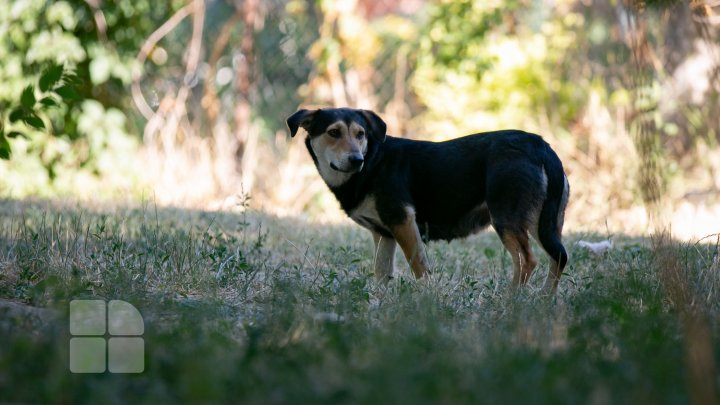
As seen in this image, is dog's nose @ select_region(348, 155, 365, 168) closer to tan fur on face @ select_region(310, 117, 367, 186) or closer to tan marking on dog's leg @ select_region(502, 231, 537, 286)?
tan fur on face @ select_region(310, 117, 367, 186)

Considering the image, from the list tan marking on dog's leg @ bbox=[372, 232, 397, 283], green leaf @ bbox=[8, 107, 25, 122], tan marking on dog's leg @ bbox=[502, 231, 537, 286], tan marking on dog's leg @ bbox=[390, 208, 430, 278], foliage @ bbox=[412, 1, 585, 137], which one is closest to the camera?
green leaf @ bbox=[8, 107, 25, 122]

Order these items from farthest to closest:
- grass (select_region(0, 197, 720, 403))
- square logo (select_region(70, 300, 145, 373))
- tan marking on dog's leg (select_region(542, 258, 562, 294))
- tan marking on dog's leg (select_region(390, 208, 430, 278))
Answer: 1. tan marking on dog's leg (select_region(390, 208, 430, 278))
2. tan marking on dog's leg (select_region(542, 258, 562, 294))
3. square logo (select_region(70, 300, 145, 373))
4. grass (select_region(0, 197, 720, 403))

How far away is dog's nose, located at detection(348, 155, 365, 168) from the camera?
5383 mm

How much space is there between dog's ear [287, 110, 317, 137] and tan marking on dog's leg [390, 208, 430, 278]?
3.29 feet

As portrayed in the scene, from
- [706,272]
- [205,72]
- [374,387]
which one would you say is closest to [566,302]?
[706,272]

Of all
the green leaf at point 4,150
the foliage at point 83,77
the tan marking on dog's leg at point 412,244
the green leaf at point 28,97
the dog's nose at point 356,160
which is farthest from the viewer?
the foliage at point 83,77

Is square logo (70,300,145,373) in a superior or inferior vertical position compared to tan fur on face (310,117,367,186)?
inferior

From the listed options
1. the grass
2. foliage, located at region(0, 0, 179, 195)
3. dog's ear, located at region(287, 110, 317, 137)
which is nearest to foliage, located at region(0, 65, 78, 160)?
the grass

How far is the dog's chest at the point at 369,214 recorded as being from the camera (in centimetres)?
544

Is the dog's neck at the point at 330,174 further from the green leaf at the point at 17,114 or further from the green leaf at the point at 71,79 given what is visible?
the green leaf at the point at 17,114

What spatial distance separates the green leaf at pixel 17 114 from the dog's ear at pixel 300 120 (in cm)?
181

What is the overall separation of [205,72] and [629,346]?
9.54 meters

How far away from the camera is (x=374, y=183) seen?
215 inches

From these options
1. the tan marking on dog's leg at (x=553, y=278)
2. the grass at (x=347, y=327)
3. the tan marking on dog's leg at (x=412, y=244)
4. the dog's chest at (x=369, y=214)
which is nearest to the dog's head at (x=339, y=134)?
the dog's chest at (x=369, y=214)
